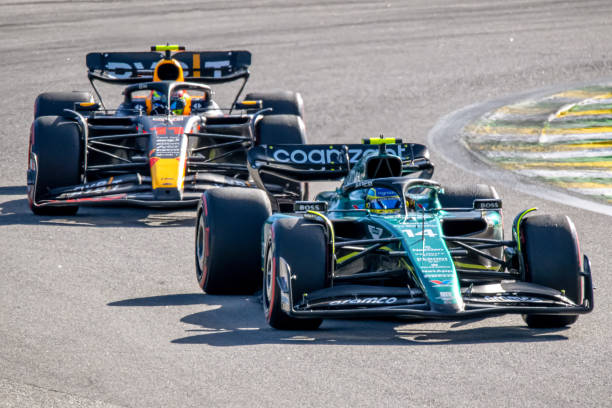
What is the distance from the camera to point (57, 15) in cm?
2981

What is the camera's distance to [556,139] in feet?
55.7

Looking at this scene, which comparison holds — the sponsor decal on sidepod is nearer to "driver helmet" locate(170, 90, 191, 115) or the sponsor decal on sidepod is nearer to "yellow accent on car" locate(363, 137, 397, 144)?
"yellow accent on car" locate(363, 137, 397, 144)

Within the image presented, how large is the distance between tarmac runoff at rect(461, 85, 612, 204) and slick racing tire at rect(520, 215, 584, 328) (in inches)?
217

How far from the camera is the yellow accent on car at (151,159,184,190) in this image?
1226 cm

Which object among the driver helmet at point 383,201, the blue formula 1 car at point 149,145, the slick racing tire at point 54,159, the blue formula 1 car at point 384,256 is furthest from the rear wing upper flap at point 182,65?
the driver helmet at point 383,201

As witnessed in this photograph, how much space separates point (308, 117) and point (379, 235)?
1087 centimetres

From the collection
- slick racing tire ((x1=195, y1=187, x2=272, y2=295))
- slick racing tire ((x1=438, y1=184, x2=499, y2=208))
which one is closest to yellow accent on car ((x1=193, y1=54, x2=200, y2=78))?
slick racing tire ((x1=438, y1=184, x2=499, y2=208))

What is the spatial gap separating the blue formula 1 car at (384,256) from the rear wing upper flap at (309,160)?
0.86ft

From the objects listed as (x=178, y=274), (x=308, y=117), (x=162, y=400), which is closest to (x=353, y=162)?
(x=178, y=274)

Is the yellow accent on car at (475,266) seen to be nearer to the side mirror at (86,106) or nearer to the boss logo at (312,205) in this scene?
the boss logo at (312,205)

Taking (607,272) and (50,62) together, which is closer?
(607,272)

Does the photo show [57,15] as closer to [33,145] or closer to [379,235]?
[33,145]

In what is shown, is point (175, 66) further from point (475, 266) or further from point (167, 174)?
point (475, 266)

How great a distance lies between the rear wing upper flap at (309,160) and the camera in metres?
9.90
